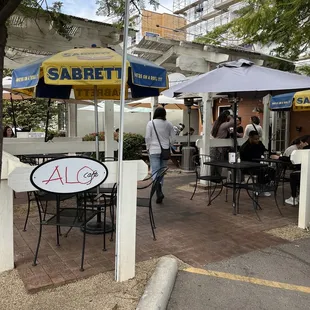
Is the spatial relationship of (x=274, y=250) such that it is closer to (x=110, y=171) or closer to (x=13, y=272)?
(x=110, y=171)

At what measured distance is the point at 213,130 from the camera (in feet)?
26.3

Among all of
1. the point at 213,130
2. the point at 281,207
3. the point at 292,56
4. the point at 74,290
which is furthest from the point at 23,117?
the point at 74,290

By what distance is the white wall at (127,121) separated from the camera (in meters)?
15.4

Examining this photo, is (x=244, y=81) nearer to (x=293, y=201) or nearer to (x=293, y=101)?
(x=293, y=201)

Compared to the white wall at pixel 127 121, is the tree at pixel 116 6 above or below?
above

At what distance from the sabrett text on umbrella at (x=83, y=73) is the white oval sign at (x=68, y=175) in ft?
3.58

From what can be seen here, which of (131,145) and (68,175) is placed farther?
(131,145)

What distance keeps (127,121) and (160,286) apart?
14.4 metres

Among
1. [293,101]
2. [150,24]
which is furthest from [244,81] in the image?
[293,101]

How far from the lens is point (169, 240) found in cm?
403

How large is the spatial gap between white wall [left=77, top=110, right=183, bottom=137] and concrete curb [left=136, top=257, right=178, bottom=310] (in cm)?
1252

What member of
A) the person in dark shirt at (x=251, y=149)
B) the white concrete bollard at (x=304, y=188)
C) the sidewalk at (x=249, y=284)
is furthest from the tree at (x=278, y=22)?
the sidewalk at (x=249, y=284)

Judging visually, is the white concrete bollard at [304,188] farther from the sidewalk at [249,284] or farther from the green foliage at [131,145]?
the green foliage at [131,145]

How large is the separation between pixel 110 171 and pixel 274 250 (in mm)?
2198
